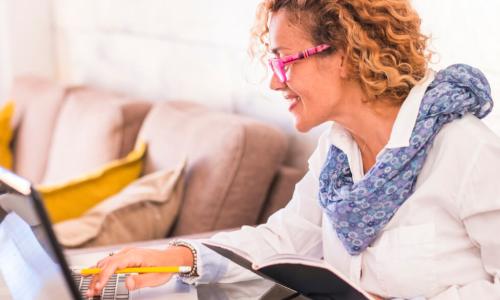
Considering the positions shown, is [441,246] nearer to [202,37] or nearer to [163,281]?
[163,281]

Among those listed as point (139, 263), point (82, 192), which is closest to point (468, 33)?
point (139, 263)

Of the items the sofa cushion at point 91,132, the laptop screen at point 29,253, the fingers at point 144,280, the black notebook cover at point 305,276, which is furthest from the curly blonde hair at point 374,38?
the sofa cushion at point 91,132

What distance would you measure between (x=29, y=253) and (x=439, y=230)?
640 mm

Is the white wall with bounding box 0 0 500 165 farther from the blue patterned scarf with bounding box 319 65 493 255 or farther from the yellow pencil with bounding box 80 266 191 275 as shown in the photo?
the yellow pencil with bounding box 80 266 191 275

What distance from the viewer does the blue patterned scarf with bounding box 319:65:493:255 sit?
1152 mm

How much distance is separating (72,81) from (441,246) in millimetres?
2773

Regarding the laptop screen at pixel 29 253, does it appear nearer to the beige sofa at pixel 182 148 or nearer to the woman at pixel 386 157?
the woman at pixel 386 157

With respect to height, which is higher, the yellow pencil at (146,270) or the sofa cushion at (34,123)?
the yellow pencil at (146,270)

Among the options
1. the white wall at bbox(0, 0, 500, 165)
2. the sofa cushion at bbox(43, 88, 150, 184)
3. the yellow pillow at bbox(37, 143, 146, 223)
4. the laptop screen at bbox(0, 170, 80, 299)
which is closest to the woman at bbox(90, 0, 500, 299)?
the laptop screen at bbox(0, 170, 80, 299)

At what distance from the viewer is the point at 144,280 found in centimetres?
117

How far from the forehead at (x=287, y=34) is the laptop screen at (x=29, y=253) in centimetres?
56

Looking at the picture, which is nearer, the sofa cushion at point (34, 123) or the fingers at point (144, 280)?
the fingers at point (144, 280)

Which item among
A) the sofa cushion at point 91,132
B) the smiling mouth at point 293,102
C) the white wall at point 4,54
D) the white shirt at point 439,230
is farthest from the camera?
the white wall at point 4,54

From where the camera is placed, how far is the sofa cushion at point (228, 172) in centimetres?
193
